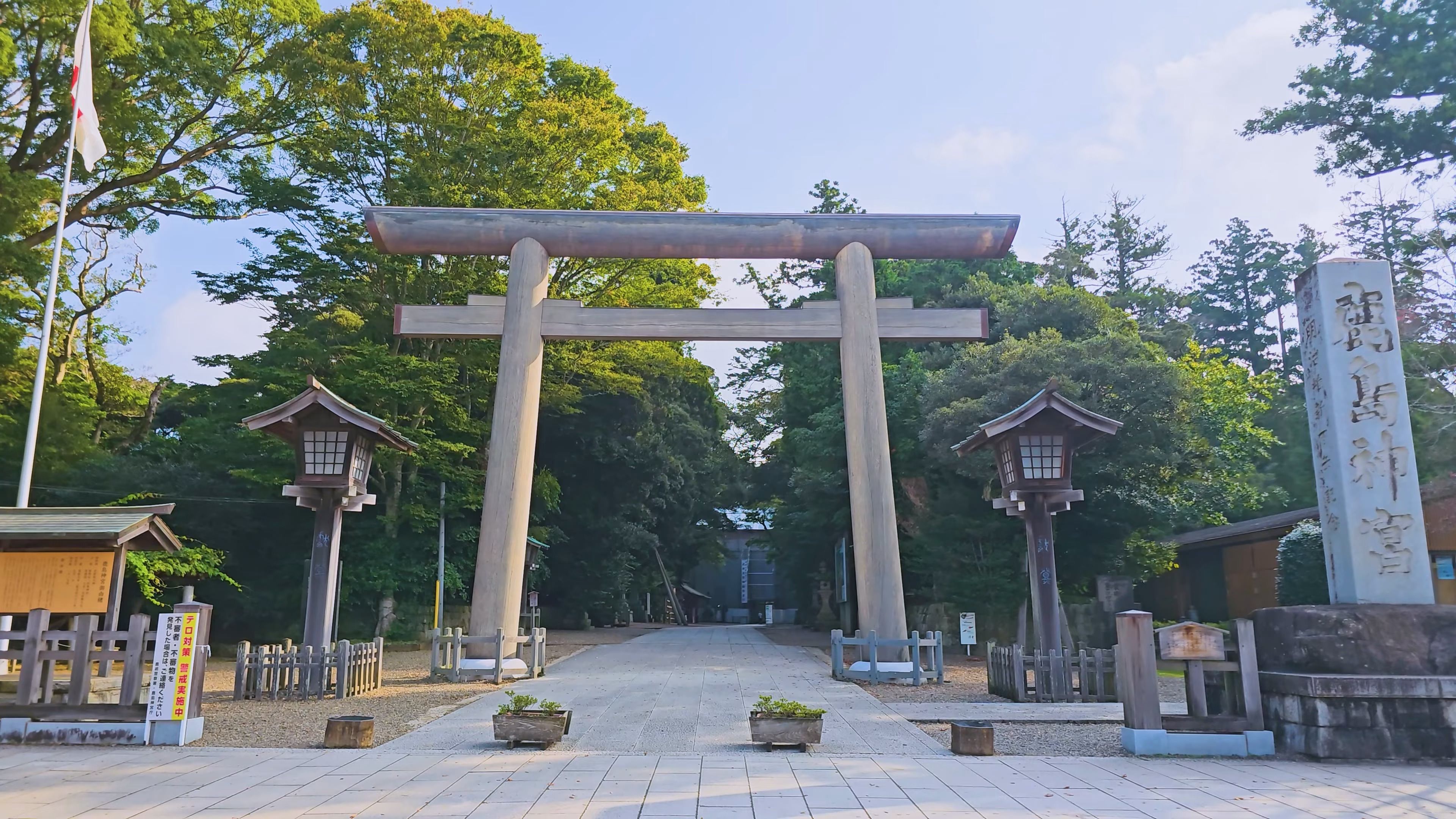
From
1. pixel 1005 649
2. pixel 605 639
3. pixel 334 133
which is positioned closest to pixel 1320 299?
pixel 1005 649

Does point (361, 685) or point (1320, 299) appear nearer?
point (1320, 299)

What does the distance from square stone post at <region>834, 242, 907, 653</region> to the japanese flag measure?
47.2ft

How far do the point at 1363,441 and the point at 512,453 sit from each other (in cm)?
1100

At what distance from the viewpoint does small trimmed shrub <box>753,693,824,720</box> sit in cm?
758

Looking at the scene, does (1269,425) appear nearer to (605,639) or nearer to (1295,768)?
(605,639)

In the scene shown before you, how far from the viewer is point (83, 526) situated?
12648 millimetres

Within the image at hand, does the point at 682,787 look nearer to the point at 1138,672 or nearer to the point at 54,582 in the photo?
the point at 1138,672

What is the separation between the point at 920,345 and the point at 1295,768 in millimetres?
18160

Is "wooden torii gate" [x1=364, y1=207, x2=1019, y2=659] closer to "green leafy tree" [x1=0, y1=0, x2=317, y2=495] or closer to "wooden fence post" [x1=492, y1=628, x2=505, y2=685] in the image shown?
Answer: "wooden fence post" [x1=492, y1=628, x2=505, y2=685]

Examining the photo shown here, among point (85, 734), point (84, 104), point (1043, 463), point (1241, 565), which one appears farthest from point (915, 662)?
point (84, 104)

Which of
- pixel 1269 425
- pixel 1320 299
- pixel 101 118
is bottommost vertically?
pixel 1320 299

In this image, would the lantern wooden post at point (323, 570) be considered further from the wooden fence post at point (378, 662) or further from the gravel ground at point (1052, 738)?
the gravel ground at point (1052, 738)

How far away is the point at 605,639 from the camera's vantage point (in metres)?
27.8

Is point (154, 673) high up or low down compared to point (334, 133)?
down
